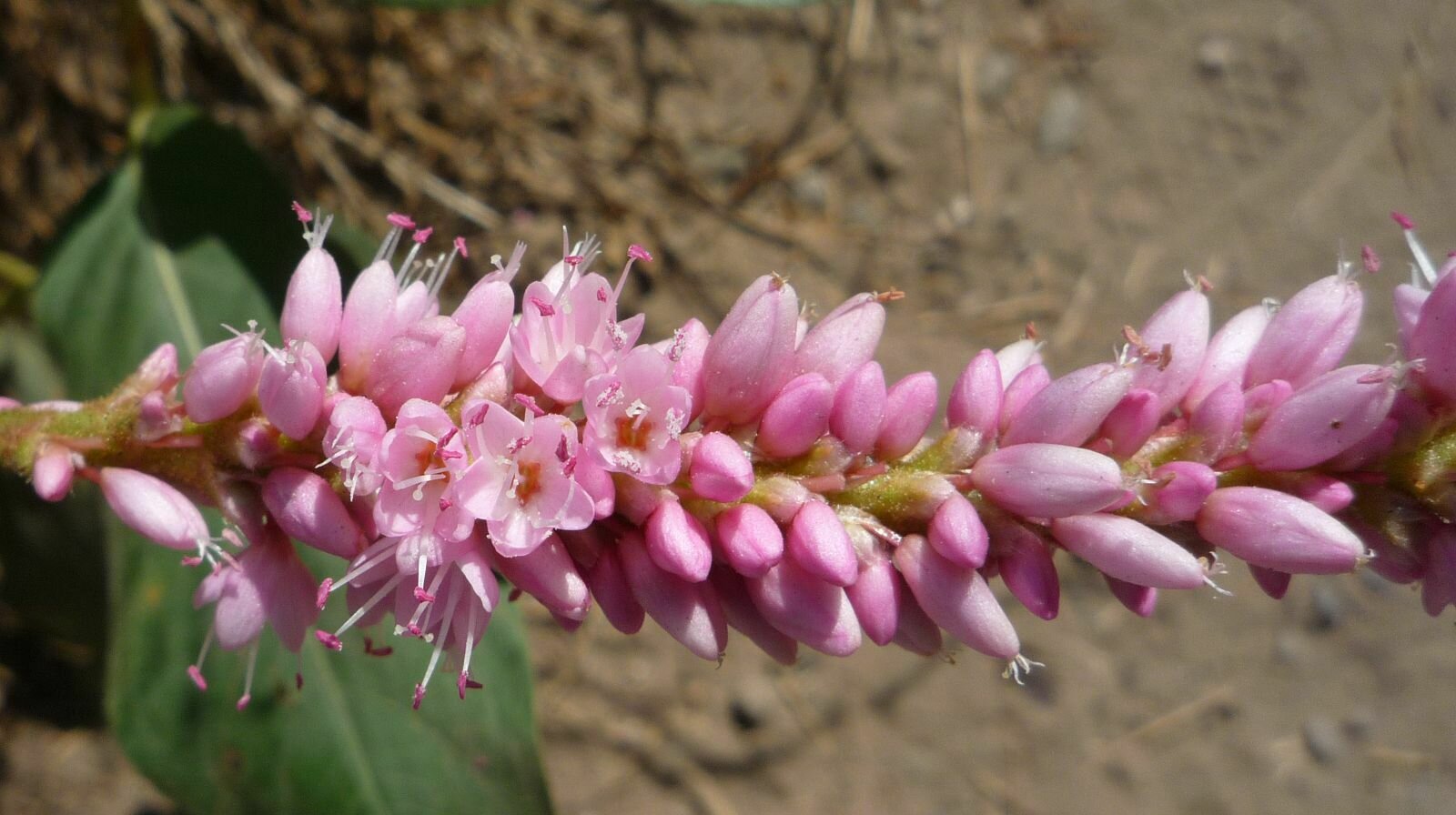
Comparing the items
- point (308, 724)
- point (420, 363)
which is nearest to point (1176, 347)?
point (420, 363)

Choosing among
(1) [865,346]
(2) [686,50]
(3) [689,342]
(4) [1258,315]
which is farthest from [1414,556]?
(2) [686,50]

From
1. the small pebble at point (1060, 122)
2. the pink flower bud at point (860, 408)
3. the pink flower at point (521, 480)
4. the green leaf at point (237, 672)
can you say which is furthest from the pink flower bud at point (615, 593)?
the small pebble at point (1060, 122)

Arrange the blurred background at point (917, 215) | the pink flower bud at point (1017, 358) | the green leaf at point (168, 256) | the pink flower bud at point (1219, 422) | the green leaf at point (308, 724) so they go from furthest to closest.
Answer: the blurred background at point (917, 215) → the green leaf at point (168, 256) → the green leaf at point (308, 724) → the pink flower bud at point (1017, 358) → the pink flower bud at point (1219, 422)

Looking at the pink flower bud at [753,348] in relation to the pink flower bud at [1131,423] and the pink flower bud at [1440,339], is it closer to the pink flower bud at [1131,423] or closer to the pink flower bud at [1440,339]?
the pink flower bud at [1131,423]

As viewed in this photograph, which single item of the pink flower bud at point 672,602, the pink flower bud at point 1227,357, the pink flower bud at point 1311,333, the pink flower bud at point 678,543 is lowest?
the pink flower bud at point 672,602

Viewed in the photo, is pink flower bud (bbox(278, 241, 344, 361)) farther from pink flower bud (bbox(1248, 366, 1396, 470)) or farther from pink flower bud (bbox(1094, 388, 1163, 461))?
→ pink flower bud (bbox(1248, 366, 1396, 470))

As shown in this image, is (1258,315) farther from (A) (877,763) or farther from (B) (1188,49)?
(B) (1188,49)

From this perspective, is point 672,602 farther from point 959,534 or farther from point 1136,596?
point 1136,596
